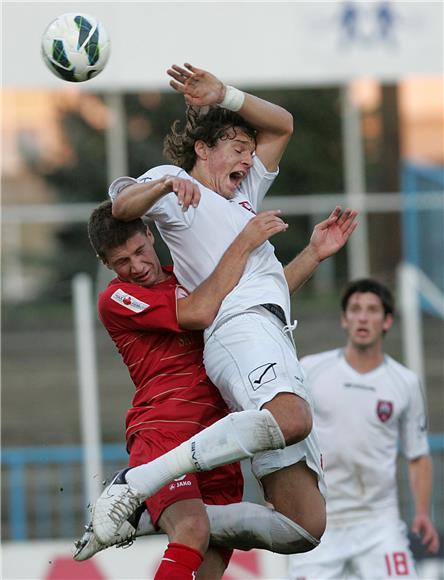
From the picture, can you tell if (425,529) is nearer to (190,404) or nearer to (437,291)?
(190,404)

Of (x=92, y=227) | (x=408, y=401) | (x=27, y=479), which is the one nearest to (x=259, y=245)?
(x=92, y=227)

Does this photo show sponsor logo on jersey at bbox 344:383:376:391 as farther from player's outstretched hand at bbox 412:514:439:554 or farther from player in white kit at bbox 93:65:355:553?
player in white kit at bbox 93:65:355:553

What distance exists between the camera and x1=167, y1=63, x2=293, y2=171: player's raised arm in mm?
5820

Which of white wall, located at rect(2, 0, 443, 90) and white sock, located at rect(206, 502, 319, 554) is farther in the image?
white wall, located at rect(2, 0, 443, 90)

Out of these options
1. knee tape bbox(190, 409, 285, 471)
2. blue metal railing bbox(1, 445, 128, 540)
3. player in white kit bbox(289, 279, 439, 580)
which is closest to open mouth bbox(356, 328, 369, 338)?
player in white kit bbox(289, 279, 439, 580)

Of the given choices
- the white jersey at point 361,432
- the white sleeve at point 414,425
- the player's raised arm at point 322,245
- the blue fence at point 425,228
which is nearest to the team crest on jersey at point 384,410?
the white jersey at point 361,432

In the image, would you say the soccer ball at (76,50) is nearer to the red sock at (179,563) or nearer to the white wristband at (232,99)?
the white wristband at (232,99)

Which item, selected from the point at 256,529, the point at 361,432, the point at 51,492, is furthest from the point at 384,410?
the point at 51,492

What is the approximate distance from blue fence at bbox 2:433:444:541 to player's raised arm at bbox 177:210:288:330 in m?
4.86

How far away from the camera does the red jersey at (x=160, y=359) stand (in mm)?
5863

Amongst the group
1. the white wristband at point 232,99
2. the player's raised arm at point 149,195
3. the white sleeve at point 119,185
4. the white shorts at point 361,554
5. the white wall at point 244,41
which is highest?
the white wall at point 244,41

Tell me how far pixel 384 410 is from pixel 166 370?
2283mm

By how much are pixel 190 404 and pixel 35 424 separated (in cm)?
787

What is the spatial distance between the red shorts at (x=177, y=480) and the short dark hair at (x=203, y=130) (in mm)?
1224
